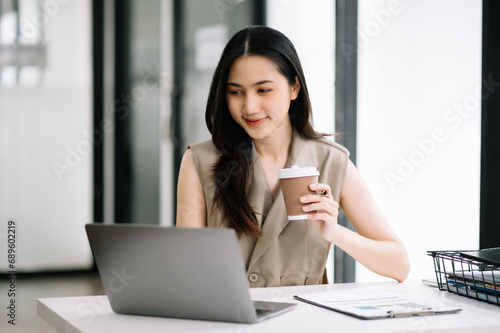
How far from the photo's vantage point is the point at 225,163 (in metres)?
1.84

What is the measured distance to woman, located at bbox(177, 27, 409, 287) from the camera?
1749 millimetres

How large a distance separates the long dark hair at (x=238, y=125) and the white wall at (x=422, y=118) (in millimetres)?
776

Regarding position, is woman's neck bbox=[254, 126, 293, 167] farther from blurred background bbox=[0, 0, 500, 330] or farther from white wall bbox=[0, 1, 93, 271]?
white wall bbox=[0, 1, 93, 271]

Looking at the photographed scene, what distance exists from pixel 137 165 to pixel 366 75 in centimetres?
237

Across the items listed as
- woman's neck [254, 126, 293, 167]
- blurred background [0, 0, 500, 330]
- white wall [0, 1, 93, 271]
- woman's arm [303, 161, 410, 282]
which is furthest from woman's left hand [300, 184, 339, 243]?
white wall [0, 1, 93, 271]

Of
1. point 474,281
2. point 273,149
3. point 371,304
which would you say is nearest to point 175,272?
point 371,304

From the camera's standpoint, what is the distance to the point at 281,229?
5.72 feet

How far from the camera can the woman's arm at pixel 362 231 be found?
1.47m

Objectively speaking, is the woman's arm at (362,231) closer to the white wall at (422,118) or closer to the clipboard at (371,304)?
the clipboard at (371,304)

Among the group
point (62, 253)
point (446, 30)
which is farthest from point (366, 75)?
point (62, 253)

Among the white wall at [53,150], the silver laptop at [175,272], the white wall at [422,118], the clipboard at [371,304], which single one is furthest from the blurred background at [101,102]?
the silver laptop at [175,272]

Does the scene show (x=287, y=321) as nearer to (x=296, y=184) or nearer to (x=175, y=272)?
(x=175, y=272)

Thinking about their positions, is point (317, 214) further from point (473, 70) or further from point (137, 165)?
point (137, 165)

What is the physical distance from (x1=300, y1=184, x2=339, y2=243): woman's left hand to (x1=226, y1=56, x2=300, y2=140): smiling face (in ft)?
1.27
